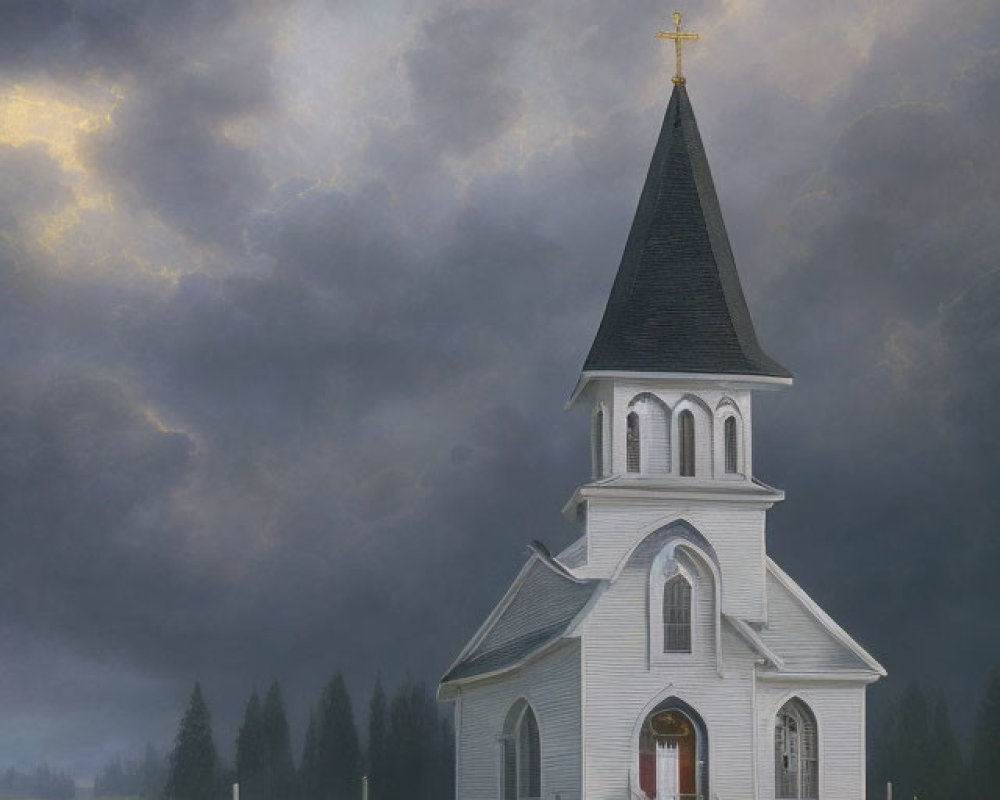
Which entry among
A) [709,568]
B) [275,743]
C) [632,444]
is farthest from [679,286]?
[275,743]

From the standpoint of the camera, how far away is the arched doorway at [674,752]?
44.6m

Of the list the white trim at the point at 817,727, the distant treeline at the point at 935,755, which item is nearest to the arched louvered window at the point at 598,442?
the white trim at the point at 817,727

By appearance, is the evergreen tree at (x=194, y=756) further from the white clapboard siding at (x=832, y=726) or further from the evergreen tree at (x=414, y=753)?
the white clapboard siding at (x=832, y=726)

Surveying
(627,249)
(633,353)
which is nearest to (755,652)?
(633,353)

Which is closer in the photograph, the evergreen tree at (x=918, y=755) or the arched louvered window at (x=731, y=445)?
the arched louvered window at (x=731, y=445)

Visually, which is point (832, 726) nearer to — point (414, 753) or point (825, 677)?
point (825, 677)

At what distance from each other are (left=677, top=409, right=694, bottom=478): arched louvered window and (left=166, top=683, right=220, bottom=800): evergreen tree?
35905mm

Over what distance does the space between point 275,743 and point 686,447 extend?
38.8 meters

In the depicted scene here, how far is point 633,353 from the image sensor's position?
155 feet

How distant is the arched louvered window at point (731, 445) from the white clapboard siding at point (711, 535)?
3.48ft

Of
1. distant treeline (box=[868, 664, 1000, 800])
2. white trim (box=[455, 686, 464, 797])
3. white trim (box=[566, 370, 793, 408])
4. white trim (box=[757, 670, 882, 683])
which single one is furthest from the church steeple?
distant treeline (box=[868, 664, 1000, 800])

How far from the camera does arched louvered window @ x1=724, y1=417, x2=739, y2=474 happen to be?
4756cm

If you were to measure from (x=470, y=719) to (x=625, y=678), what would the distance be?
7863 mm

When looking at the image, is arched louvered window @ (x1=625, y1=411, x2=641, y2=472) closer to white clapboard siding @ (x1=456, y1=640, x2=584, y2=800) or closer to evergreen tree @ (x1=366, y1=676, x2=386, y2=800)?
white clapboard siding @ (x1=456, y1=640, x2=584, y2=800)
